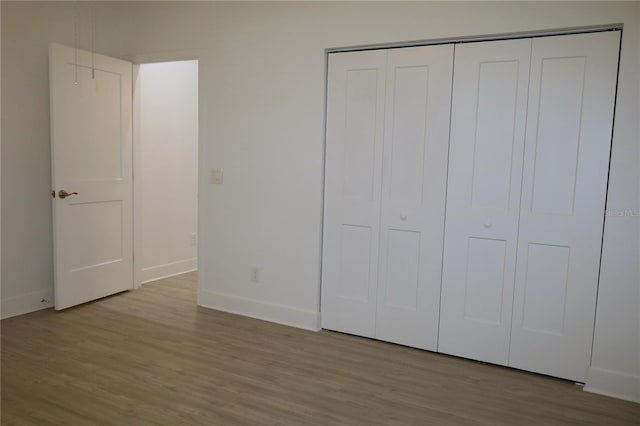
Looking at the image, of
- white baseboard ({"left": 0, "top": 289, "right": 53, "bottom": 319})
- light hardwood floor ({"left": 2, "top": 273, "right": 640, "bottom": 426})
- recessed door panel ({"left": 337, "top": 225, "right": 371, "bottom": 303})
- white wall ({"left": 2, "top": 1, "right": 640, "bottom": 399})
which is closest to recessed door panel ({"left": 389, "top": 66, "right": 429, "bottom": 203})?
white wall ({"left": 2, "top": 1, "right": 640, "bottom": 399})

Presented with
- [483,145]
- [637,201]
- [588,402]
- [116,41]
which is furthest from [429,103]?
[116,41]

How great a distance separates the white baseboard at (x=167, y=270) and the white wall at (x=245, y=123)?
96cm

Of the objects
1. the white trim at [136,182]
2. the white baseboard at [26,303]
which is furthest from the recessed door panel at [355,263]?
the white baseboard at [26,303]

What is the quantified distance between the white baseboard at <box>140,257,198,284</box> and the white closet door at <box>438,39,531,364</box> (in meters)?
3.01

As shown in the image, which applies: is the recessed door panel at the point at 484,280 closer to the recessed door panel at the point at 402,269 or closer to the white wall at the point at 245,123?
the recessed door panel at the point at 402,269

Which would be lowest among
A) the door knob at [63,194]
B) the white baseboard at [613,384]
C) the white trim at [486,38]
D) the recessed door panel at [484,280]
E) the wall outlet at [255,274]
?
the white baseboard at [613,384]

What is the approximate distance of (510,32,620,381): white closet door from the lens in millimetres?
2818

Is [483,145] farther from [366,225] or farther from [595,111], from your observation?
[366,225]

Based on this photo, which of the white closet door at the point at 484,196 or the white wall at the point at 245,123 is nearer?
the white closet door at the point at 484,196

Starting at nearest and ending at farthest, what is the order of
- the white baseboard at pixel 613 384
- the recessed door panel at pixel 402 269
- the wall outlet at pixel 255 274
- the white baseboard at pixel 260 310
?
the white baseboard at pixel 613 384, the recessed door panel at pixel 402 269, the white baseboard at pixel 260 310, the wall outlet at pixel 255 274

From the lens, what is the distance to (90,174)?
4109 mm

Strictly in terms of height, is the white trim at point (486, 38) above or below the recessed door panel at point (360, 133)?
above

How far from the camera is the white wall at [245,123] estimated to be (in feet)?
11.7

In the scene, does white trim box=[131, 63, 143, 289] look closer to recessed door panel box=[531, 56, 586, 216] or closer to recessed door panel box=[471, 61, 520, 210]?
recessed door panel box=[471, 61, 520, 210]
